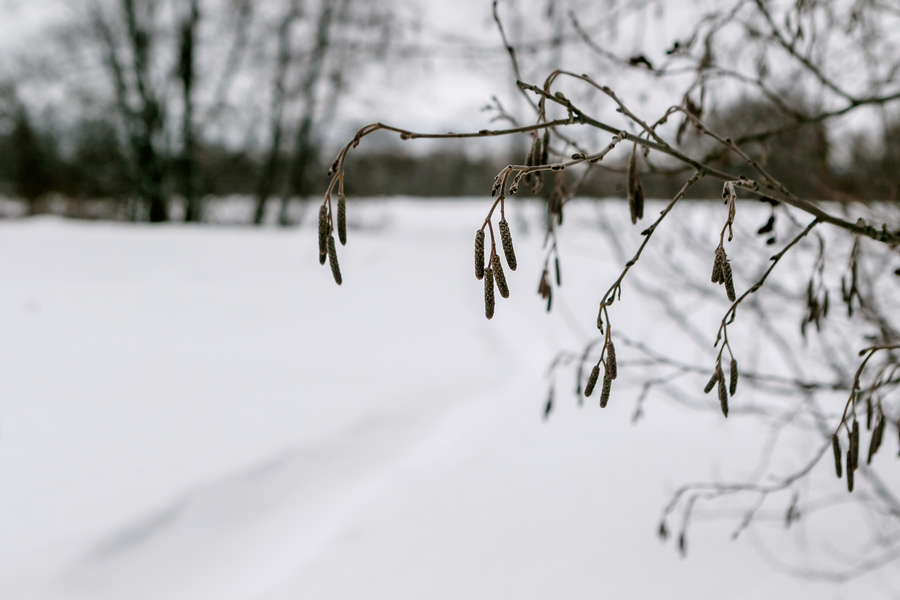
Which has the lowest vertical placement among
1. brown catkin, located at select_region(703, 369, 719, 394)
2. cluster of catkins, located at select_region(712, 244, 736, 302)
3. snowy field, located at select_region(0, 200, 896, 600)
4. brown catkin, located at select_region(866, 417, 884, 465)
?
snowy field, located at select_region(0, 200, 896, 600)

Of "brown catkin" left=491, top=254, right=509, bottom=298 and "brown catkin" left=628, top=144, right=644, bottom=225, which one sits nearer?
"brown catkin" left=491, top=254, right=509, bottom=298

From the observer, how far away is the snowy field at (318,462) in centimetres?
281

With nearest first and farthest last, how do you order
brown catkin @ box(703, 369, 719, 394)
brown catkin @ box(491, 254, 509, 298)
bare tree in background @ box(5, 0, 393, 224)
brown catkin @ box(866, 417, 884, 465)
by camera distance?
brown catkin @ box(491, 254, 509, 298) < brown catkin @ box(703, 369, 719, 394) < brown catkin @ box(866, 417, 884, 465) < bare tree in background @ box(5, 0, 393, 224)

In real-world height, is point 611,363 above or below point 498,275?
below

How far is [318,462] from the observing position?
12.5 ft

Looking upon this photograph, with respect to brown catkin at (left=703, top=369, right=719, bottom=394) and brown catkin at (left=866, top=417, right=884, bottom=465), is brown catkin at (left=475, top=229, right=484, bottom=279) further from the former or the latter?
brown catkin at (left=866, top=417, right=884, bottom=465)

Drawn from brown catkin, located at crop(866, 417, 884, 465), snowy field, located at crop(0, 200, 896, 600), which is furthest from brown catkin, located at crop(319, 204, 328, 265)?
snowy field, located at crop(0, 200, 896, 600)

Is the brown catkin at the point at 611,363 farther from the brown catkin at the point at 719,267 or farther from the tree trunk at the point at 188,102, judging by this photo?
the tree trunk at the point at 188,102

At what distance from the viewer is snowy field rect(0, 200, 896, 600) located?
9.21 ft

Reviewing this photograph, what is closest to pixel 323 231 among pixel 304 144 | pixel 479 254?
pixel 479 254

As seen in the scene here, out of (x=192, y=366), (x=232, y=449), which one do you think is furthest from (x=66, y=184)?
(x=232, y=449)

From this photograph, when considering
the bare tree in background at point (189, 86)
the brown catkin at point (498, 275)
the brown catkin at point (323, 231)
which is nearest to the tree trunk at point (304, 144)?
the bare tree in background at point (189, 86)

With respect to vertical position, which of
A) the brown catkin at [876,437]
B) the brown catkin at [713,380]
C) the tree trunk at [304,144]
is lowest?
the brown catkin at [876,437]

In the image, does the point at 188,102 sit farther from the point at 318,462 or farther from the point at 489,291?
the point at 489,291
